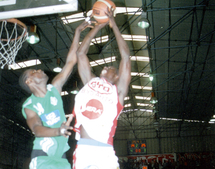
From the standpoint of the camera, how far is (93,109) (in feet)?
7.53

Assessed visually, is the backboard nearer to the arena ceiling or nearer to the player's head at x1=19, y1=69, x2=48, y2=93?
the player's head at x1=19, y1=69, x2=48, y2=93

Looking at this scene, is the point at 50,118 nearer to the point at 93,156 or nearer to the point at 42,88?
the point at 42,88

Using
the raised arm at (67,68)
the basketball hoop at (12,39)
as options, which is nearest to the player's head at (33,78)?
the raised arm at (67,68)

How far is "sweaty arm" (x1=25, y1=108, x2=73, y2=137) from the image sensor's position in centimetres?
206

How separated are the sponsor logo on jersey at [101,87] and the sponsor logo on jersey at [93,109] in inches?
5.4

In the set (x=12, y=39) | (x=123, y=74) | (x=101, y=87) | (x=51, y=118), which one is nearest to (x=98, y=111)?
(x=101, y=87)

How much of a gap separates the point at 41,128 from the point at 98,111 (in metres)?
0.55

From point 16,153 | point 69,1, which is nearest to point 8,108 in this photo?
point 16,153

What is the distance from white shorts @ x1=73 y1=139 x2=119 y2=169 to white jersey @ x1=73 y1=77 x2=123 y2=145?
0.21ft

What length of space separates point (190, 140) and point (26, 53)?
20461 mm

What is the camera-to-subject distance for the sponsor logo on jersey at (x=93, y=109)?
7.47 ft

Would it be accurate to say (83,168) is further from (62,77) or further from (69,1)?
(69,1)

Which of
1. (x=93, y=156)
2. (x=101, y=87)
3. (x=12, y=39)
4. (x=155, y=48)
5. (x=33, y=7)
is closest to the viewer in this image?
(x=93, y=156)

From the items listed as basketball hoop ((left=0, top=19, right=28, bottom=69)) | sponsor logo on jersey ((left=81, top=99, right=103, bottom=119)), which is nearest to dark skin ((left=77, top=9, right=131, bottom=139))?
sponsor logo on jersey ((left=81, top=99, right=103, bottom=119))
